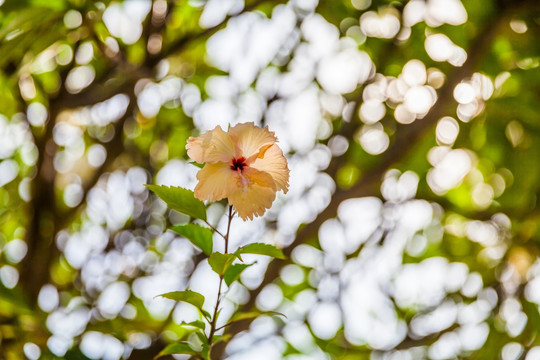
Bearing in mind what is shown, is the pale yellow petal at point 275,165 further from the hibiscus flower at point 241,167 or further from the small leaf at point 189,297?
the small leaf at point 189,297

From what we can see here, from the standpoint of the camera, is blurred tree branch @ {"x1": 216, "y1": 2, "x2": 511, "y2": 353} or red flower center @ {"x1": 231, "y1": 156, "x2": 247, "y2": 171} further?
blurred tree branch @ {"x1": 216, "y1": 2, "x2": 511, "y2": 353}

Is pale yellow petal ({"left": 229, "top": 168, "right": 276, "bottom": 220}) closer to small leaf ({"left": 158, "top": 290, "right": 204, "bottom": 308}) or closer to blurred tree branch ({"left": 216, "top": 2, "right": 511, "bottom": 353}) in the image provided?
small leaf ({"left": 158, "top": 290, "right": 204, "bottom": 308})

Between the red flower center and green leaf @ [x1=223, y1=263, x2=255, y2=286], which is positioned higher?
the red flower center

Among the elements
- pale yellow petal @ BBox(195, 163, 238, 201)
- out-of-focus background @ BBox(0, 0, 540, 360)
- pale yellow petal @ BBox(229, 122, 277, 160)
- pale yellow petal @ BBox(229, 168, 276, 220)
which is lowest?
out-of-focus background @ BBox(0, 0, 540, 360)

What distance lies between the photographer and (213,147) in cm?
63

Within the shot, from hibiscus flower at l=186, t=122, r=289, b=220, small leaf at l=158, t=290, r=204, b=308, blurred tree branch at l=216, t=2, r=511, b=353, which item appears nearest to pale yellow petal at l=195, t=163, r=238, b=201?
hibiscus flower at l=186, t=122, r=289, b=220

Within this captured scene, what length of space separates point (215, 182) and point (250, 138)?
0.07 metres

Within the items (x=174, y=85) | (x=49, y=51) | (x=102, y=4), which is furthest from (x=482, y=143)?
(x=49, y=51)

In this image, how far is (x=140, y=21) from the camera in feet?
4.79

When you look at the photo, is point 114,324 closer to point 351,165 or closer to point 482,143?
point 351,165

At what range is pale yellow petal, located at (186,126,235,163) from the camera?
62 centimetres

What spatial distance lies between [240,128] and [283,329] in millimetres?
1065

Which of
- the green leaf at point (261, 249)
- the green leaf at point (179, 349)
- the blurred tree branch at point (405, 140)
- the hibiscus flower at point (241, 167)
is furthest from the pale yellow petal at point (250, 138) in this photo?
the blurred tree branch at point (405, 140)

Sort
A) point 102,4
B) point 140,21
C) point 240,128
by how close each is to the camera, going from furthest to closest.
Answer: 1. point 140,21
2. point 102,4
3. point 240,128
